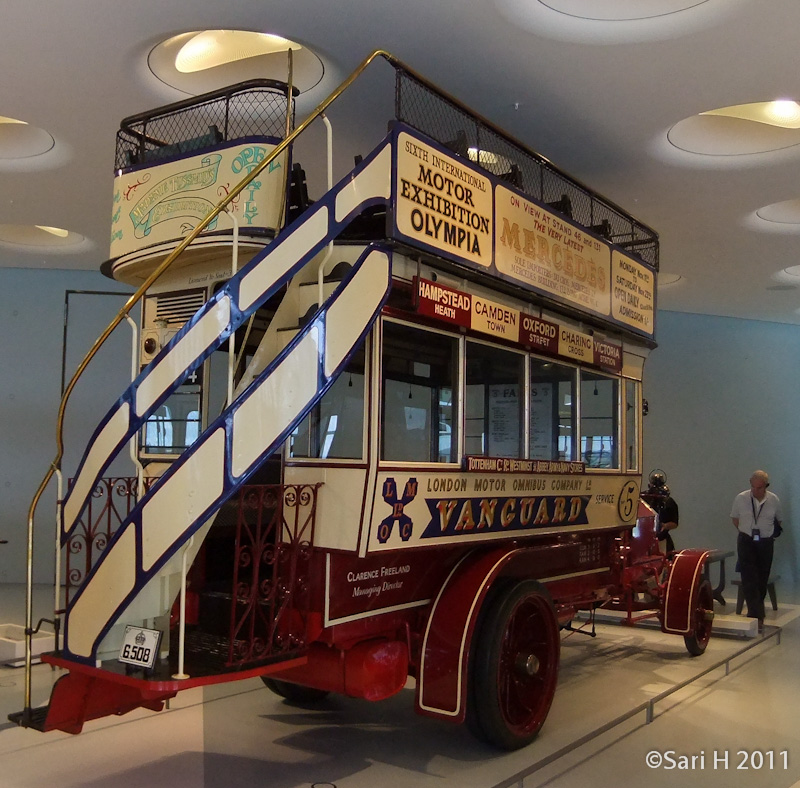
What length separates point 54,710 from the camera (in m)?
3.37

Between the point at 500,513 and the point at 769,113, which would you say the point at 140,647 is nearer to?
the point at 500,513

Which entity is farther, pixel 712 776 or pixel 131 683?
pixel 712 776

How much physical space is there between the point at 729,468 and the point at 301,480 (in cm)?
1065

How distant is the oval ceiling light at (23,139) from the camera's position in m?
6.92

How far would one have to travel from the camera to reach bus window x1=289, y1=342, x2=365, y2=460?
3900 millimetres

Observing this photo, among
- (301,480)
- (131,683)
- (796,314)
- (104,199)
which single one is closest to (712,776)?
(301,480)

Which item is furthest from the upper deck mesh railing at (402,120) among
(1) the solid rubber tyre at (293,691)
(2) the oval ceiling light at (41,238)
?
(2) the oval ceiling light at (41,238)

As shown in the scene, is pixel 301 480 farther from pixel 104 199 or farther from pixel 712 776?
pixel 104 199

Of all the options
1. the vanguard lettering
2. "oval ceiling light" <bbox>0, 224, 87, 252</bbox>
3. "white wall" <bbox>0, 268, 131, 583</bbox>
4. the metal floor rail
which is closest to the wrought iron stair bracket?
the vanguard lettering

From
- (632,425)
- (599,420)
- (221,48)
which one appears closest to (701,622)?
(632,425)

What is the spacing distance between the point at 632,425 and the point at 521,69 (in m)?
2.73

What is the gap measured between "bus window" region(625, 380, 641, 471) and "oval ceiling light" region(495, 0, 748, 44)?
251 centimetres

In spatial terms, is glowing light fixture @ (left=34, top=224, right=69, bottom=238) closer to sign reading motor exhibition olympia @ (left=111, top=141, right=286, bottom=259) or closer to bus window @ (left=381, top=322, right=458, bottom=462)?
sign reading motor exhibition olympia @ (left=111, top=141, right=286, bottom=259)

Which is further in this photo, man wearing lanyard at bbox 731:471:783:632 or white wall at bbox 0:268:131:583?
white wall at bbox 0:268:131:583
